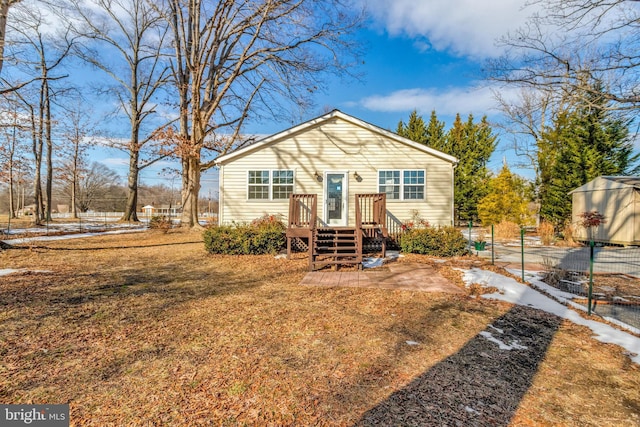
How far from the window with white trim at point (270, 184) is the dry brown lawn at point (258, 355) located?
583 centimetres

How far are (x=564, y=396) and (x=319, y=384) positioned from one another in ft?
6.42

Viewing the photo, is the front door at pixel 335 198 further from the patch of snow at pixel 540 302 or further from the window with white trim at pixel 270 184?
the patch of snow at pixel 540 302

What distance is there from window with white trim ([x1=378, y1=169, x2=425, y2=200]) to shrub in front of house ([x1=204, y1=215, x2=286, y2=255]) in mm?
4202

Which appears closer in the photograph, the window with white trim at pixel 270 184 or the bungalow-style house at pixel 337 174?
the bungalow-style house at pixel 337 174

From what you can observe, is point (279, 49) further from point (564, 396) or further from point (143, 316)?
point (564, 396)

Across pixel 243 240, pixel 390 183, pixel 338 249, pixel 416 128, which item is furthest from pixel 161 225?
pixel 416 128

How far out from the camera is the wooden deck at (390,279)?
18.3ft

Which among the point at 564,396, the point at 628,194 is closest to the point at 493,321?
the point at 564,396

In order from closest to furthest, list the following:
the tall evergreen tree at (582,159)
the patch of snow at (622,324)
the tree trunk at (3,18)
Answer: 1. the patch of snow at (622,324)
2. the tree trunk at (3,18)
3. the tall evergreen tree at (582,159)

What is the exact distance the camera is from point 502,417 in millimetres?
2088

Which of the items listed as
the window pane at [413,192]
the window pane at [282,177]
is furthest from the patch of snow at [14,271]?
the window pane at [413,192]

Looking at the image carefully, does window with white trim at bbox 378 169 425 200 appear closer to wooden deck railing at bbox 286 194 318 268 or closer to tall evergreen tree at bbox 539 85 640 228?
wooden deck railing at bbox 286 194 318 268

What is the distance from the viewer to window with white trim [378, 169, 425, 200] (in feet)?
35.3

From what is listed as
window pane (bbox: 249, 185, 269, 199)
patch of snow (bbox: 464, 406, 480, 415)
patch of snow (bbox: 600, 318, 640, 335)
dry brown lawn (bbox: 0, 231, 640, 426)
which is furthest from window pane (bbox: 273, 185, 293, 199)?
patch of snow (bbox: 464, 406, 480, 415)
